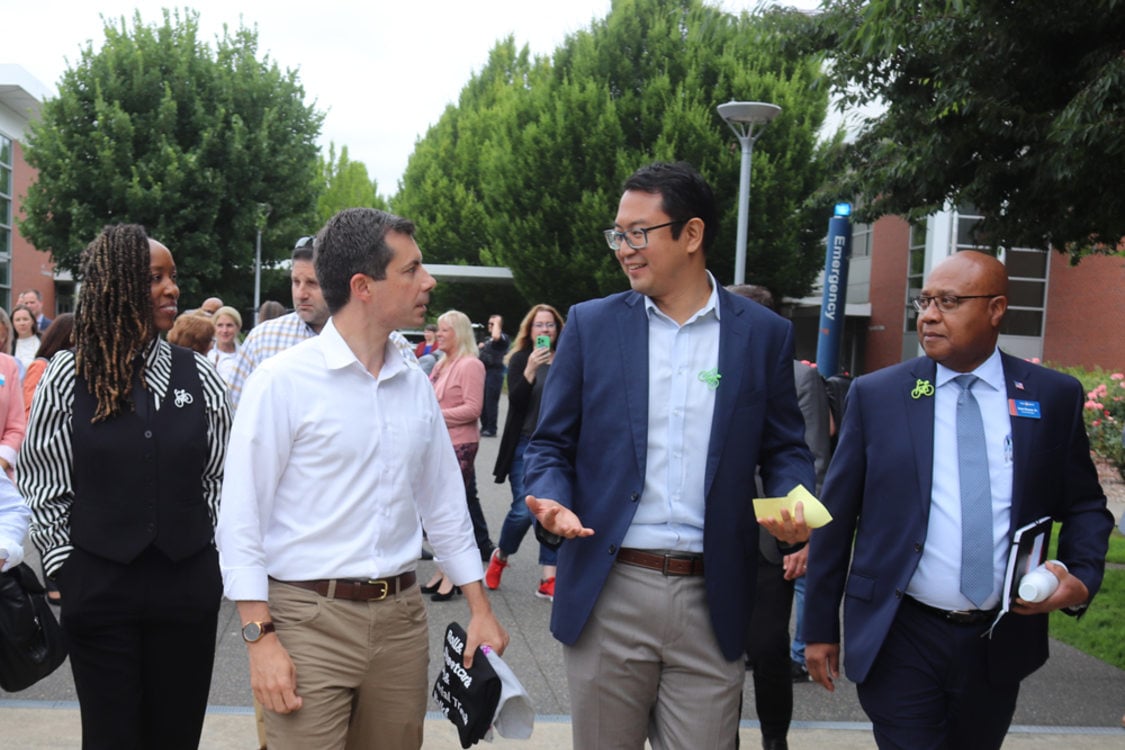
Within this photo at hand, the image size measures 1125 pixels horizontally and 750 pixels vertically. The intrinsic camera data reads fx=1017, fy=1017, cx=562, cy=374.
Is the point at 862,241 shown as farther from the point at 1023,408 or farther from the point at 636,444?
the point at 636,444

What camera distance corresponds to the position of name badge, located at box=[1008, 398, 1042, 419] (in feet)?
9.96

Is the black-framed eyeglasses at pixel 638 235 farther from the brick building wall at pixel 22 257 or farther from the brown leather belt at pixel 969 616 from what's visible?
the brick building wall at pixel 22 257

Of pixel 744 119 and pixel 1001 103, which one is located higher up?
pixel 744 119

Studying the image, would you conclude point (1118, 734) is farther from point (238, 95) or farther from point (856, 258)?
point (856, 258)

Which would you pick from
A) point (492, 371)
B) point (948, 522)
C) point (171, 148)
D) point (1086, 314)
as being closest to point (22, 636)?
point (948, 522)

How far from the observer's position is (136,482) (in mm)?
2902

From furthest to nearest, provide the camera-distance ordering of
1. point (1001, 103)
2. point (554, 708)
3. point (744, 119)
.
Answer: point (744, 119)
point (1001, 103)
point (554, 708)

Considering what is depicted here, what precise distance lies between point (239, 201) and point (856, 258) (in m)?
20.8

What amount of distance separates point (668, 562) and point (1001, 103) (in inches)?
188

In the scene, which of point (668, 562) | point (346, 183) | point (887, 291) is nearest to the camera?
point (668, 562)

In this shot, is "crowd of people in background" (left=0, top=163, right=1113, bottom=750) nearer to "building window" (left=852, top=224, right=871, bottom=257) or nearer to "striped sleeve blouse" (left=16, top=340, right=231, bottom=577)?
"striped sleeve blouse" (left=16, top=340, right=231, bottom=577)

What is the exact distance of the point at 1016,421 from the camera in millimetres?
3031

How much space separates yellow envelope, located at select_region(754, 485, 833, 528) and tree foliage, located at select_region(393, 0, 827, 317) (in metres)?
21.9

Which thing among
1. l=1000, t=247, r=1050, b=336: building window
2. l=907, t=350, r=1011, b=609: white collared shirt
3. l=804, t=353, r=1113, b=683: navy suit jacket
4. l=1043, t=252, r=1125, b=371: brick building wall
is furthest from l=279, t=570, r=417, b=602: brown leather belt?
l=1000, t=247, r=1050, b=336: building window
